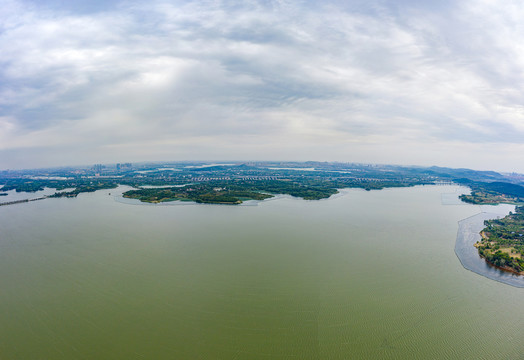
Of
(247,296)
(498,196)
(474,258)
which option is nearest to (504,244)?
(474,258)

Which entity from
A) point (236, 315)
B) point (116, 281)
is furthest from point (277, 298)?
point (116, 281)

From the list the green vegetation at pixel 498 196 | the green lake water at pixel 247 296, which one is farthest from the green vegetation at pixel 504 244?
the green vegetation at pixel 498 196

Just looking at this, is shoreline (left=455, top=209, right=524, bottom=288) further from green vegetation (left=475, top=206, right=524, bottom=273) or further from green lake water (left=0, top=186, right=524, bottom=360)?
green lake water (left=0, top=186, right=524, bottom=360)

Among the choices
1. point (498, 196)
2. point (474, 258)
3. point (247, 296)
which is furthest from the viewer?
point (498, 196)

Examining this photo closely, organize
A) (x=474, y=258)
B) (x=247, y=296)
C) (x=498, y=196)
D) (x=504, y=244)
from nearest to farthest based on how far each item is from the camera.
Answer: (x=247, y=296) < (x=474, y=258) < (x=504, y=244) < (x=498, y=196)

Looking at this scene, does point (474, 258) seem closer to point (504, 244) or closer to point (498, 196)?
point (504, 244)

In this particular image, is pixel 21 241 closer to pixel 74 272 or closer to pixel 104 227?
pixel 104 227
